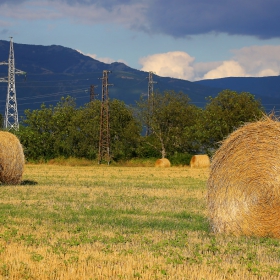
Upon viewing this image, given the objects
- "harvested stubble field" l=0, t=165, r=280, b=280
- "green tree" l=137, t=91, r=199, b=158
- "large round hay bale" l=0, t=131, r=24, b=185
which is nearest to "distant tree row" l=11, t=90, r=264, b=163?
"green tree" l=137, t=91, r=199, b=158

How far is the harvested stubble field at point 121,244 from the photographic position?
32.1 feet

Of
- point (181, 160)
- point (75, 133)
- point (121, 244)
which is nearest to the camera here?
point (121, 244)

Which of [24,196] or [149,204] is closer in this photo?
[149,204]

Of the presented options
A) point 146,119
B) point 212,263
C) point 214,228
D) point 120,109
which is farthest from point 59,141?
point 212,263

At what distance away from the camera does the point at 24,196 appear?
21.8 meters

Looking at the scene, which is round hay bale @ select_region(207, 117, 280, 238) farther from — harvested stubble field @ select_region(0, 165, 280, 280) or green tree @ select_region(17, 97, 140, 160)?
green tree @ select_region(17, 97, 140, 160)

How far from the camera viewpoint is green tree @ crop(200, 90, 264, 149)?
54.8 metres

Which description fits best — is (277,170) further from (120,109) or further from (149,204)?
(120,109)

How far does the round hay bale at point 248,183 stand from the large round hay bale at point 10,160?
13425 millimetres

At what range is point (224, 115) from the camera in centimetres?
5559

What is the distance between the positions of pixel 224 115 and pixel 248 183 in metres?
41.8

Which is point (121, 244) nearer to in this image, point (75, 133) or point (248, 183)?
point (248, 183)

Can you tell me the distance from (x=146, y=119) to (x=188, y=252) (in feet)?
191

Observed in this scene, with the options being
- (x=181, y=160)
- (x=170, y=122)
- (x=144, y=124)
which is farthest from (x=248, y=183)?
(x=144, y=124)
